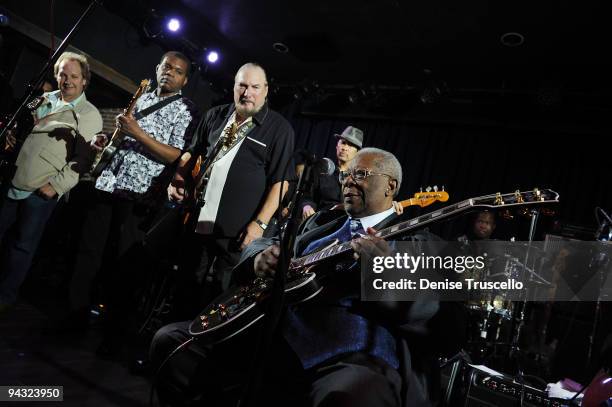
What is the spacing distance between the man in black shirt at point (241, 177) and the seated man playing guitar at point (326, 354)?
0.94 metres

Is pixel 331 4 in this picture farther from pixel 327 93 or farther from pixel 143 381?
pixel 143 381

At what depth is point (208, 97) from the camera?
8.53m

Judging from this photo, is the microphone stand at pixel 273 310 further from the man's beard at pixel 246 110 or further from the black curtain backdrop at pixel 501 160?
the black curtain backdrop at pixel 501 160

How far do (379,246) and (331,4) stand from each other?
16.2 ft

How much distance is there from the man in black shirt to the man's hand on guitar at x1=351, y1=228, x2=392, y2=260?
1.20 meters

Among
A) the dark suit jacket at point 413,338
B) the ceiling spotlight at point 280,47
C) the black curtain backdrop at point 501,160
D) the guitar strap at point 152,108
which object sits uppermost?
the ceiling spotlight at point 280,47

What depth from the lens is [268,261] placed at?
2139 mm

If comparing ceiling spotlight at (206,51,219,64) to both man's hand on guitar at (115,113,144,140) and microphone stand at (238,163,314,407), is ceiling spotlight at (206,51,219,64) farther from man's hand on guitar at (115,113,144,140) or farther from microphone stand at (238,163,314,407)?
microphone stand at (238,163,314,407)

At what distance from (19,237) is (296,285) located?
2.88m

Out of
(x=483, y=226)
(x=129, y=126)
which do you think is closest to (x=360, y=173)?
(x=129, y=126)

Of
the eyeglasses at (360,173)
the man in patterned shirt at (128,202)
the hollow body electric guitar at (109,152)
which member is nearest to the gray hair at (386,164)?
the eyeglasses at (360,173)

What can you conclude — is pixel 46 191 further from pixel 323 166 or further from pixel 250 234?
pixel 323 166

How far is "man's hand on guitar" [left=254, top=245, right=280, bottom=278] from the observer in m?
2.13

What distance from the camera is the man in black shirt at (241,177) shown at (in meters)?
3.08
